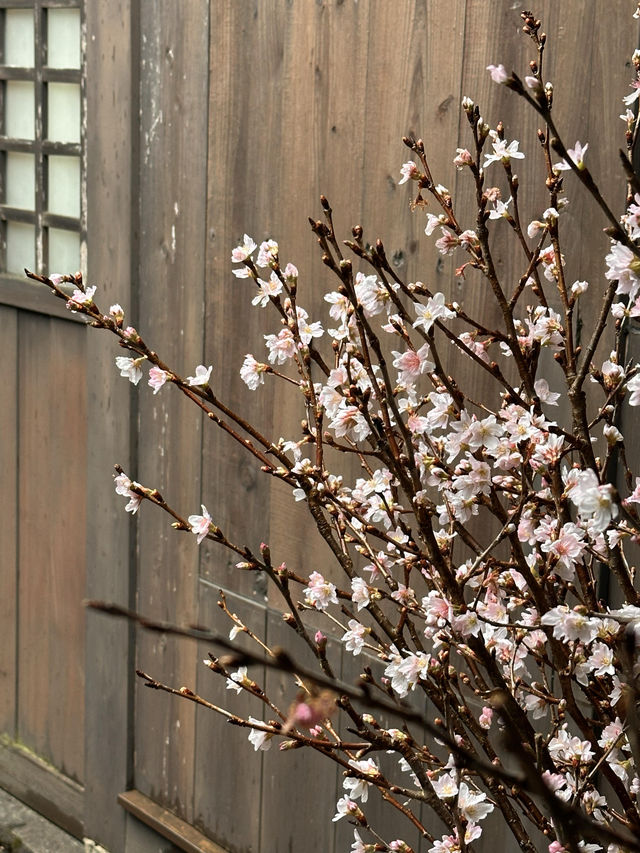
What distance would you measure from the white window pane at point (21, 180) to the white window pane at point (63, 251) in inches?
5.1

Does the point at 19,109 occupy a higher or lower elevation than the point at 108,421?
higher

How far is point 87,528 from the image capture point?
286 cm

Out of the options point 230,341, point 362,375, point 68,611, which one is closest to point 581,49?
point 362,375

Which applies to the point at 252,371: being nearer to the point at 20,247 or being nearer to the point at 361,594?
the point at 361,594

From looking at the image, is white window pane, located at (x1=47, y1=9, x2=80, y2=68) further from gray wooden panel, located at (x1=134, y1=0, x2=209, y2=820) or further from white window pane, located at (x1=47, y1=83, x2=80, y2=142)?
gray wooden panel, located at (x1=134, y1=0, x2=209, y2=820)

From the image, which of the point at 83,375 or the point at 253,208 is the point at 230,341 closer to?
the point at 253,208

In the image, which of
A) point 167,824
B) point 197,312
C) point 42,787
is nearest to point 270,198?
point 197,312

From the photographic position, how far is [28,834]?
3121 millimetres

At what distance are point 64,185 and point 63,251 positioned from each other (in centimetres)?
16

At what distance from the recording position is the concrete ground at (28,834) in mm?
3047

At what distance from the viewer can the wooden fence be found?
1.88 m

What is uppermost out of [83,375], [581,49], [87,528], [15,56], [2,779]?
[15,56]

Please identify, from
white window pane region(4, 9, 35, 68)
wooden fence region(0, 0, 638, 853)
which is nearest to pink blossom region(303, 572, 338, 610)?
wooden fence region(0, 0, 638, 853)

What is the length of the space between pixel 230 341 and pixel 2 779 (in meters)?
1.65
